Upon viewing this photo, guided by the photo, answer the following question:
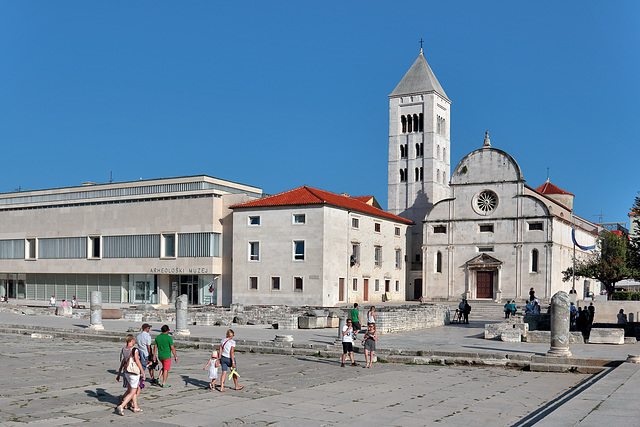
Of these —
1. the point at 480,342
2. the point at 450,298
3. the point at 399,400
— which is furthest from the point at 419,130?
the point at 399,400

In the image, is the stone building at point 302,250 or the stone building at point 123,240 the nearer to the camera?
the stone building at point 302,250

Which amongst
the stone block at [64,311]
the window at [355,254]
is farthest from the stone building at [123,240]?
the stone block at [64,311]

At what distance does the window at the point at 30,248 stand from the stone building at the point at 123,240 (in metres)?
0.10

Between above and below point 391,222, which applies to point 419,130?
above

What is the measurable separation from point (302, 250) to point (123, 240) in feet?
60.7

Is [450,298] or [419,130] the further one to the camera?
[419,130]

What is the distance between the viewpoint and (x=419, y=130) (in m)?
79.6

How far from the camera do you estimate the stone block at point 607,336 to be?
29172 millimetres

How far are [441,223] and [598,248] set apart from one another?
66.3 feet


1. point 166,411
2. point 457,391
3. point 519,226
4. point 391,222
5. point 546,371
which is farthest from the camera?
point 391,222

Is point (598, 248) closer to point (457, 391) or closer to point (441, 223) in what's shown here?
point (441, 223)

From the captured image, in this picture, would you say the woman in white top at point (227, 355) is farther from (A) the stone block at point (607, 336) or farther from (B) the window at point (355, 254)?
(B) the window at point (355, 254)

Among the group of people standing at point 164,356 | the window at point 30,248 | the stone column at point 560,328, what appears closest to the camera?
the group of people standing at point 164,356

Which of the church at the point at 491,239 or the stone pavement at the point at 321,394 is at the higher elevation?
the church at the point at 491,239
